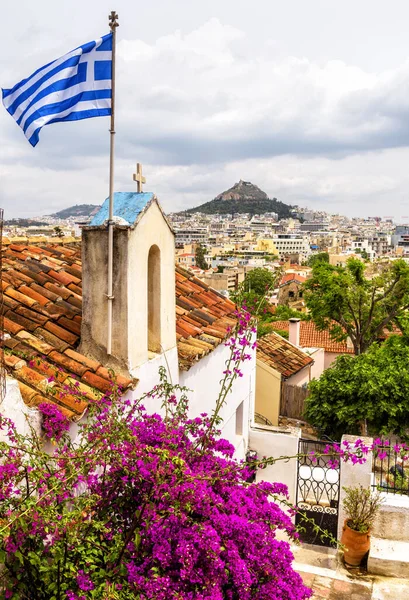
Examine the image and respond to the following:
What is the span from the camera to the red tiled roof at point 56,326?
4516mm

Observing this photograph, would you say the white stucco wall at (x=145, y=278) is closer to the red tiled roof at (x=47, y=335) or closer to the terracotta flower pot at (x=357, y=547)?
the red tiled roof at (x=47, y=335)

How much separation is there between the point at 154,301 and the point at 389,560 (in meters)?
4.44

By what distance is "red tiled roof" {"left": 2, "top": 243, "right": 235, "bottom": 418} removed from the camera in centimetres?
452

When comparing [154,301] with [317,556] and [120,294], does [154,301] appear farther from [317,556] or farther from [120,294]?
[317,556]

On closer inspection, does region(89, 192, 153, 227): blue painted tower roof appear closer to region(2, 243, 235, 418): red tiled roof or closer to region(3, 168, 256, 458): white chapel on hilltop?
region(3, 168, 256, 458): white chapel on hilltop

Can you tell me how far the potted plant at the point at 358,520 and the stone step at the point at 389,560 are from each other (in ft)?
0.59

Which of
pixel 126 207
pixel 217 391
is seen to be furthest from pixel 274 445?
pixel 126 207

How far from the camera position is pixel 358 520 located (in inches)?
279

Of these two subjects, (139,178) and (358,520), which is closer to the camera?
(139,178)

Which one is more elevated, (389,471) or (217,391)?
(217,391)

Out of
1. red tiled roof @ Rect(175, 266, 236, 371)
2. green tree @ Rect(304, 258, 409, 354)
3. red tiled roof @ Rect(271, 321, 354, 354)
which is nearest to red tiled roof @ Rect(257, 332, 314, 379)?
green tree @ Rect(304, 258, 409, 354)

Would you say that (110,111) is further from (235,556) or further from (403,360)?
(403,360)

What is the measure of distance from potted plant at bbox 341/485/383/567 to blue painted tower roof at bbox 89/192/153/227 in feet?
15.7

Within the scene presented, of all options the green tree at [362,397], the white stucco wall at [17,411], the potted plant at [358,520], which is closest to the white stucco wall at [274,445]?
the potted plant at [358,520]
